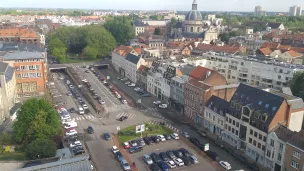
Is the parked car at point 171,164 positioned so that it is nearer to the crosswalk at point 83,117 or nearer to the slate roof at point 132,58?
the crosswalk at point 83,117

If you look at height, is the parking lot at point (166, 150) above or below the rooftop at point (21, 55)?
below

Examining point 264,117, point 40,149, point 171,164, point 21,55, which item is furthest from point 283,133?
point 21,55

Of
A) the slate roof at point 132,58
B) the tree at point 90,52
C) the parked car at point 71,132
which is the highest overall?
the slate roof at point 132,58

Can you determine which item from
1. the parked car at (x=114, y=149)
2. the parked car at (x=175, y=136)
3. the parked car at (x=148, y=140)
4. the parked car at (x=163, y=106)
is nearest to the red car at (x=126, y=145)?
the parked car at (x=114, y=149)

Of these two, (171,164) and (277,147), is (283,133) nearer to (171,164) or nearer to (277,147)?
(277,147)

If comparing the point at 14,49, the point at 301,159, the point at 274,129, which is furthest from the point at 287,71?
the point at 14,49

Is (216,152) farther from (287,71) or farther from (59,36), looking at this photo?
(59,36)

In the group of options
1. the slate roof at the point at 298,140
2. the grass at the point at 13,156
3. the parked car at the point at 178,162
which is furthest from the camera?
the parked car at the point at 178,162
